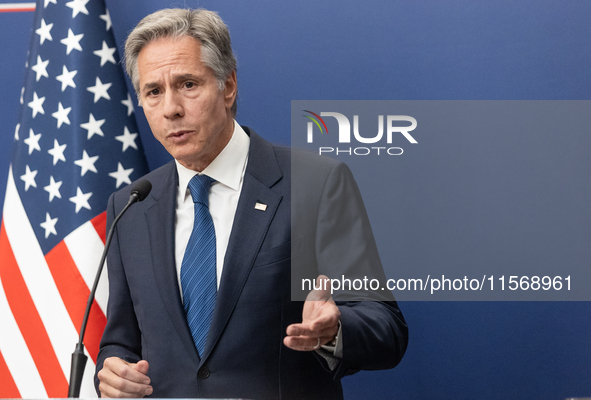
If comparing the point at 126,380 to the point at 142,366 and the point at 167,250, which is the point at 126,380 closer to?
the point at 142,366

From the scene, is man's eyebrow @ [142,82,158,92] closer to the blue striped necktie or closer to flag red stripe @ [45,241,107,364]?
the blue striped necktie

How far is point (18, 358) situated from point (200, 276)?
1.01m

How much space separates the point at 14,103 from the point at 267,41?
1.19 m

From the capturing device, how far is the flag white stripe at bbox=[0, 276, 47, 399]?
2.02 metres

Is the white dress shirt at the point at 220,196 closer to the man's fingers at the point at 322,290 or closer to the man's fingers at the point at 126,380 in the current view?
the man's fingers at the point at 126,380

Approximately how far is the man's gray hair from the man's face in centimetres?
2

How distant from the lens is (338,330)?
1.24 meters

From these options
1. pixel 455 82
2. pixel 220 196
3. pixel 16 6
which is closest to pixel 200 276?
pixel 220 196

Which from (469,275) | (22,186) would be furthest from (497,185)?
(22,186)

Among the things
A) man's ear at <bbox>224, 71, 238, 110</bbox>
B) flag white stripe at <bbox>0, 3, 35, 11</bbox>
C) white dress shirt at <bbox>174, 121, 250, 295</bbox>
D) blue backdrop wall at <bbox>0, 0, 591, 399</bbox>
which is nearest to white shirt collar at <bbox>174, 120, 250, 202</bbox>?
white dress shirt at <bbox>174, 121, 250, 295</bbox>

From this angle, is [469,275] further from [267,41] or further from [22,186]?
[22,186]

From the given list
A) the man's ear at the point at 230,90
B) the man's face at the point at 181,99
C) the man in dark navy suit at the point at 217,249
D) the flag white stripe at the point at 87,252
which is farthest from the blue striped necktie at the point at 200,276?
the flag white stripe at the point at 87,252

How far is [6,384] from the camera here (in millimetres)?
2039

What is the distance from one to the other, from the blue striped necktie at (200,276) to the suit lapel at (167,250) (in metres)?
0.03
